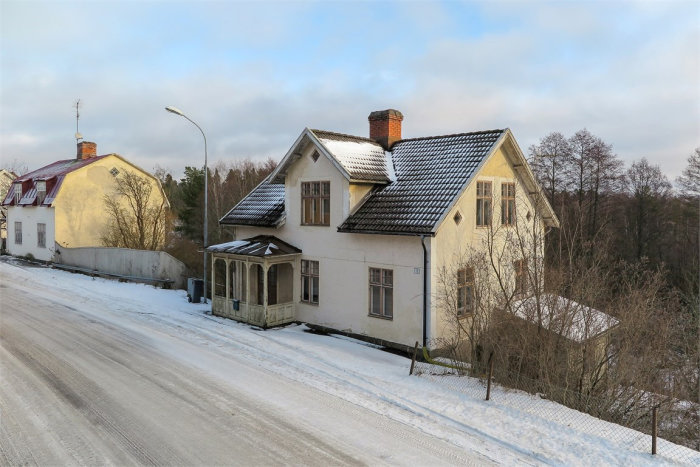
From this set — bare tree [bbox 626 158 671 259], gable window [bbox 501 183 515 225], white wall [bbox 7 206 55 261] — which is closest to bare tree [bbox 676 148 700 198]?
bare tree [bbox 626 158 671 259]

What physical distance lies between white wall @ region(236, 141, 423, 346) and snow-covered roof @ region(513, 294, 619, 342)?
333cm

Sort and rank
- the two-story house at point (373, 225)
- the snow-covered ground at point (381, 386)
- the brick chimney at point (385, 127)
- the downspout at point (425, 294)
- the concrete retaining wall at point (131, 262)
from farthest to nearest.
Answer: the concrete retaining wall at point (131, 262) < the brick chimney at point (385, 127) < the two-story house at point (373, 225) < the downspout at point (425, 294) < the snow-covered ground at point (381, 386)

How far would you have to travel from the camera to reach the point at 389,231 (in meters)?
14.2

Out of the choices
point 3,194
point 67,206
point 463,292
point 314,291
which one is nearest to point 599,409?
point 463,292

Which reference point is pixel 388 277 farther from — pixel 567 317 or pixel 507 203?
pixel 507 203

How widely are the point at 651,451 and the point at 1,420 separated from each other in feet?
36.8

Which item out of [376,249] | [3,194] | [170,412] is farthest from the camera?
[3,194]

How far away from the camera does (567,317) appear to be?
11227 mm

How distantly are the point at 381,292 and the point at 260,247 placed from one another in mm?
4698

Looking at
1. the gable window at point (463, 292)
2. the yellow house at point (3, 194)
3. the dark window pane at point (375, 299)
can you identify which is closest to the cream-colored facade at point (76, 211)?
the yellow house at point (3, 194)

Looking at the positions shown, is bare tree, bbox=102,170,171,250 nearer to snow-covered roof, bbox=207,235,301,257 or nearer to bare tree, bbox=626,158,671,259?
Result: snow-covered roof, bbox=207,235,301,257

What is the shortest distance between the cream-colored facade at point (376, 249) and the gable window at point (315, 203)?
0.20m

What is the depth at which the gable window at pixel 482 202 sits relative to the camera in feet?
52.2

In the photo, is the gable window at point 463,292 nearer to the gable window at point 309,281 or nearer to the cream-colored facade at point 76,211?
the gable window at point 309,281
